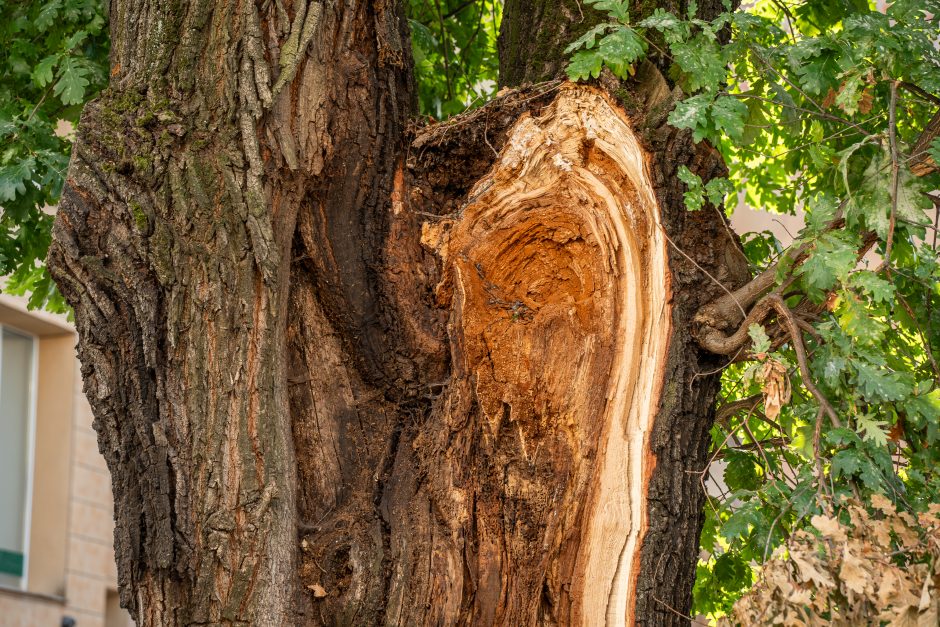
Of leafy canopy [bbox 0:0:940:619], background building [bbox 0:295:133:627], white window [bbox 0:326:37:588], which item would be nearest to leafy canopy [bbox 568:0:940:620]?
leafy canopy [bbox 0:0:940:619]

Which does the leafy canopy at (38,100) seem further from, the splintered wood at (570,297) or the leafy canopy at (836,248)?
A: the leafy canopy at (836,248)

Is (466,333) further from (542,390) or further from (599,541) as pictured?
(599,541)

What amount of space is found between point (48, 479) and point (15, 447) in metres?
0.46

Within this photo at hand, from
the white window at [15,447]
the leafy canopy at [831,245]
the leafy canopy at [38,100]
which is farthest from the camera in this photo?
the white window at [15,447]

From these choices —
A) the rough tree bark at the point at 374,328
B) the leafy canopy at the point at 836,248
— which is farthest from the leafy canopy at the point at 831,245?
the rough tree bark at the point at 374,328

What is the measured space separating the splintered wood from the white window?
26.2 feet

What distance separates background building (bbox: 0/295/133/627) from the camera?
9.89 m

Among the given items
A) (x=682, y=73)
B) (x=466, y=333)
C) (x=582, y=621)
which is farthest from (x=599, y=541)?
(x=682, y=73)

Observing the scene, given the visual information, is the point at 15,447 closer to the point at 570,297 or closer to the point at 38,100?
the point at 38,100

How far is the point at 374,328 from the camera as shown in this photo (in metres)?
3.28

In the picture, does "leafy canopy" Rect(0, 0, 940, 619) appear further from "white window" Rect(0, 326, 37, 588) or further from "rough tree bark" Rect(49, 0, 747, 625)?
"white window" Rect(0, 326, 37, 588)

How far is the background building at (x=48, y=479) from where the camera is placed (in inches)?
389

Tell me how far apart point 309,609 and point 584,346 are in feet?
3.61

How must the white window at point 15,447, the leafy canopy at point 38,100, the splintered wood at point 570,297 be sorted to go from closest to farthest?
the splintered wood at point 570,297, the leafy canopy at point 38,100, the white window at point 15,447
